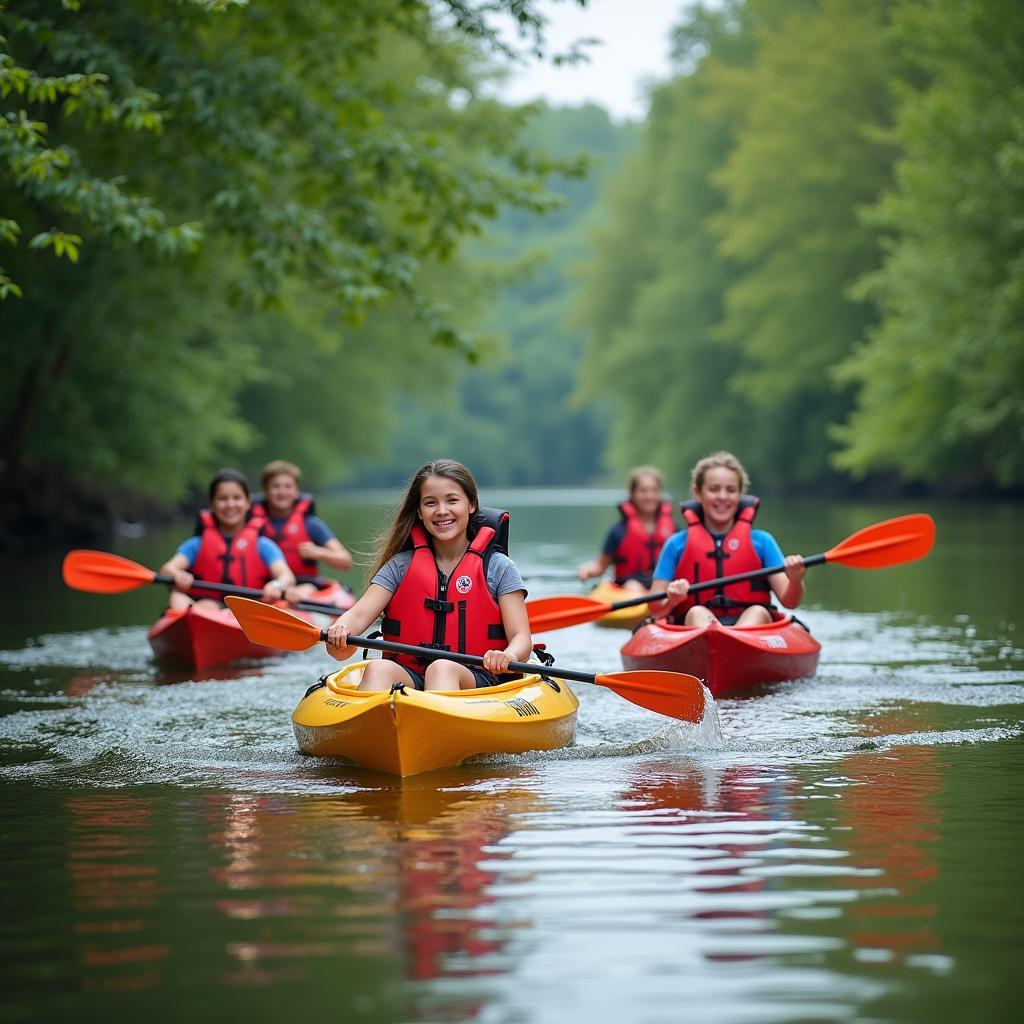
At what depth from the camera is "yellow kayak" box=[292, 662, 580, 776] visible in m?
5.38

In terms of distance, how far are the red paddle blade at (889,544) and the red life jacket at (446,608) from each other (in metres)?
→ 2.52

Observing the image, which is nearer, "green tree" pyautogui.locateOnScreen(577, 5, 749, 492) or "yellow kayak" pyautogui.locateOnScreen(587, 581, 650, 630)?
"yellow kayak" pyautogui.locateOnScreen(587, 581, 650, 630)

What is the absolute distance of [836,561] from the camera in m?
7.88

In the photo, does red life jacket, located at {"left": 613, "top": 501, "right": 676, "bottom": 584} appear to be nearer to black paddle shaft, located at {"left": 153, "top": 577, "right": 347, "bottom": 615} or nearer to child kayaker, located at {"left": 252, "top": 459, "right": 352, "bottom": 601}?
child kayaker, located at {"left": 252, "top": 459, "right": 352, "bottom": 601}

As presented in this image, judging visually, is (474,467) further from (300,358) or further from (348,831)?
(348,831)

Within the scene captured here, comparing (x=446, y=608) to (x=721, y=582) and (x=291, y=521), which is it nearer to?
(x=721, y=582)

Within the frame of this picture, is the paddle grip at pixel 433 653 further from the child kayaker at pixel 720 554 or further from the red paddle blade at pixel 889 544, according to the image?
the red paddle blade at pixel 889 544

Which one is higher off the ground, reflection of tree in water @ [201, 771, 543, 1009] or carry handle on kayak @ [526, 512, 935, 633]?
carry handle on kayak @ [526, 512, 935, 633]

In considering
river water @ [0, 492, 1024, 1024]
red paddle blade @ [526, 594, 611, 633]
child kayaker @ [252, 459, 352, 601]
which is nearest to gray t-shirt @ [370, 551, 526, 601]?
river water @ [0, 492, 1024, 1024]

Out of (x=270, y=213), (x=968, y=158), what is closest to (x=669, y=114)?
(x=968, y=158)

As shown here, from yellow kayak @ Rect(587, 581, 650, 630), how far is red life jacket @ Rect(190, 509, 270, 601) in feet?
7.59

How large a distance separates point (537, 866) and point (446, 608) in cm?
197

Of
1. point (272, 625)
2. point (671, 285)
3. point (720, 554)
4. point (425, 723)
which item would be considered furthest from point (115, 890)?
point (671, 285)

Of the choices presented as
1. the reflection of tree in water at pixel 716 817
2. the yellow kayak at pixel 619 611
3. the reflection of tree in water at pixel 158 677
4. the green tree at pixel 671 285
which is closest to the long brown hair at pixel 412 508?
the reflection of tree in water at pixel 716 817
